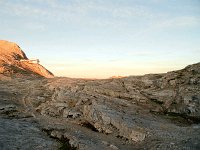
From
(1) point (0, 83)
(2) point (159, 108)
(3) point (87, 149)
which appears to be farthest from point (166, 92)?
(1) point (0, 83)

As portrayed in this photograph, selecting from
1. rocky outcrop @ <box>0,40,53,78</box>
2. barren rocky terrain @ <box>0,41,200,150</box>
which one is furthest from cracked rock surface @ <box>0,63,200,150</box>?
rocky outcrop @ <box>0,40,53,78</box>

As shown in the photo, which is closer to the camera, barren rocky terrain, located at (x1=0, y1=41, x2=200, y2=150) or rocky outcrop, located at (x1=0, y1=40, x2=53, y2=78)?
barren rocky terrain, located at (x1=0, y1=41, x2=200, y2=150)

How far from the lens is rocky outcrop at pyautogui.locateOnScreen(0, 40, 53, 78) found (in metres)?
74.9

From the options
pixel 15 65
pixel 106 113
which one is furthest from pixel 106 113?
pixel 15 65

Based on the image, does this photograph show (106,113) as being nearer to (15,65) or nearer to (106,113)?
(106,113)

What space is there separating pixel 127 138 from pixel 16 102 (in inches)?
944

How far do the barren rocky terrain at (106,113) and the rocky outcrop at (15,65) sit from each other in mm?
14234

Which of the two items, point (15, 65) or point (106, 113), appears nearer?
point (106, 113)

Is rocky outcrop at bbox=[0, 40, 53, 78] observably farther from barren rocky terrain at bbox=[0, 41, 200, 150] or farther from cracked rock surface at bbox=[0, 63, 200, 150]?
cracked rock surface at bbox=[0, 63, 200, 150]

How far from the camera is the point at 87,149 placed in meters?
29.5

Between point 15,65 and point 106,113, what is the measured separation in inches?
2061

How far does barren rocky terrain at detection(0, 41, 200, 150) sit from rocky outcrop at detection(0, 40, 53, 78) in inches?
560

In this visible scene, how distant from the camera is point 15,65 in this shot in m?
82.2

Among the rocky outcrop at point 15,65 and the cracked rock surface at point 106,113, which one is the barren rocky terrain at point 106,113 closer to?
the cracked rock surface at point 106,113
